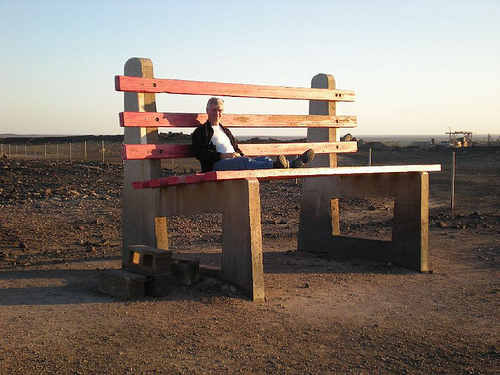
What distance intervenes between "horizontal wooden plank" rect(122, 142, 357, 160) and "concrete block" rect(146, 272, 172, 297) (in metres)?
1.45

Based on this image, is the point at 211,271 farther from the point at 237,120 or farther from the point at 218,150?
the point at 237,120

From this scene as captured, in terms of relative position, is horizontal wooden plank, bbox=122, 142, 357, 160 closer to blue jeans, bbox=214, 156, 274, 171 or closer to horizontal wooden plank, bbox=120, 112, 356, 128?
A: horizontal wooden plank, bbox=120, 112, 356, 128

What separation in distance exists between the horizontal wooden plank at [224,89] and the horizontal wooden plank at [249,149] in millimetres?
576

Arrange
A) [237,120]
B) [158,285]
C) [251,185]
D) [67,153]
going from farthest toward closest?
[67,153] < [237,120] < [158,285] < [251,185]

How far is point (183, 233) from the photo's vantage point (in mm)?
10250

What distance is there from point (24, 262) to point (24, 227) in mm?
2693

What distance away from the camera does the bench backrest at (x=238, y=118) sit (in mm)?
6703

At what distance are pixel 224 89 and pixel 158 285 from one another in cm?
259

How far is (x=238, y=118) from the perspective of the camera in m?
7.54

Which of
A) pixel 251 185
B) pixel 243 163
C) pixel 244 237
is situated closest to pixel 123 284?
pixel 244 237

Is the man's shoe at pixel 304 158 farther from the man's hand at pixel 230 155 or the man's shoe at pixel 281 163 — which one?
the man's hand at pixel 230 155

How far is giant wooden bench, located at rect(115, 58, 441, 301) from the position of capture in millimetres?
5816

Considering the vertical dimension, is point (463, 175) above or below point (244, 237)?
below

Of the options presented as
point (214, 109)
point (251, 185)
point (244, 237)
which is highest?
point (214, 109)
